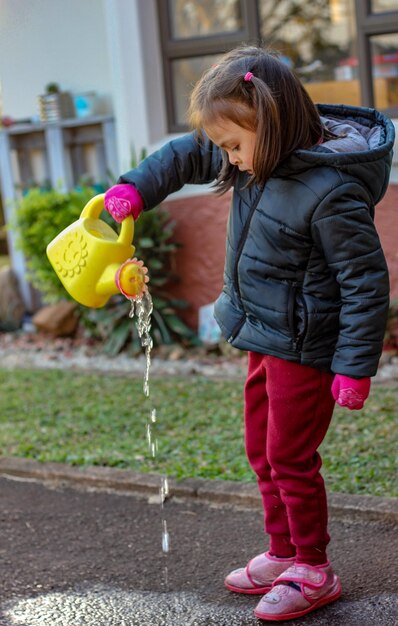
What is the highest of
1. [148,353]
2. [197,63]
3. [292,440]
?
[197,63]

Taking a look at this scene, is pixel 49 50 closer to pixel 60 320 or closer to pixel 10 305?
pixel 10 305

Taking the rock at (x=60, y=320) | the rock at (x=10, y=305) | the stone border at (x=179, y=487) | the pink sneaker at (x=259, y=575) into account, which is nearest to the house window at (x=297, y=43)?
the rock at (x=60, y=320)

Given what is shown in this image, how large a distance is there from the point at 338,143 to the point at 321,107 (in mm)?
313

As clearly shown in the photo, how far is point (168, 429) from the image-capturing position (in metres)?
5.01

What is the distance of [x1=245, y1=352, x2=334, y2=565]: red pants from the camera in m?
2.94

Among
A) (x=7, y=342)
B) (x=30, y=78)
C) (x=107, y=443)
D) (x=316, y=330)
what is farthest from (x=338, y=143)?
(x=30, y=78)

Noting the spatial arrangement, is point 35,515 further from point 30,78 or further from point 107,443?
point 30,78

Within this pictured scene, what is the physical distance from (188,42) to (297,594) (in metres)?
4.83

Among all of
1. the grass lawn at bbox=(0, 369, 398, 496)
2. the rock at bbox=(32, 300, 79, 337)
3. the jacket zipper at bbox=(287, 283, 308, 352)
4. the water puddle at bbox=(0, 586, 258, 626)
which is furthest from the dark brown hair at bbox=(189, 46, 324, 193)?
the rock at bbox=(32, 300, 79, 337)

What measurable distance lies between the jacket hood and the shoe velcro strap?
3.82 feet

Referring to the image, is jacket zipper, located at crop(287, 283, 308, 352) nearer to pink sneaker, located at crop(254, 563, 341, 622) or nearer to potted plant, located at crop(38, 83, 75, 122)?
pink sneaker, located at crop(254, 563, 341, 622)

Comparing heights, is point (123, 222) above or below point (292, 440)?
above

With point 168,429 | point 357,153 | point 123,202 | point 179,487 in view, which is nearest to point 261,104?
point 357,153

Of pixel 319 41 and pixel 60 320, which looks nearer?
pixel 319 41
